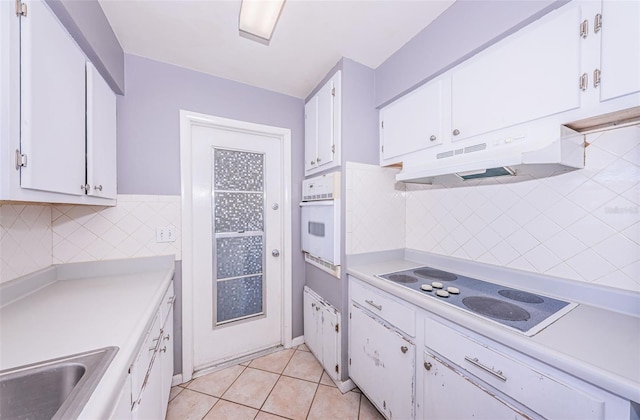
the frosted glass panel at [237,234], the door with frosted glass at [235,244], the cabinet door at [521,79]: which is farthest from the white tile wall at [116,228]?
the cabinet door at [521,79]

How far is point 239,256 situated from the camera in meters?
2.06

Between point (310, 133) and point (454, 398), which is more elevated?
point (310, 133)

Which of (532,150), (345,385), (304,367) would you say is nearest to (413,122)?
(532,150)

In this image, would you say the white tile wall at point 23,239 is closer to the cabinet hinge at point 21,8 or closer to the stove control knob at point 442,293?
the cabinet hinge at point 21,8

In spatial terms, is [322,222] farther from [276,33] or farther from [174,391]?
[174,391]

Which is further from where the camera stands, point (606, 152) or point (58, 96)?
point (606, 152)

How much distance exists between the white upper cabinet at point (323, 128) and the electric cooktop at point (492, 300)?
0.97 meters

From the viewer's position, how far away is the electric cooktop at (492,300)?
3.01ft

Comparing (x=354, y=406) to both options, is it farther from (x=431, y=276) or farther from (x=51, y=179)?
(x=51, y=179)

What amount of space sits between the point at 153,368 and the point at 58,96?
1.20 meters

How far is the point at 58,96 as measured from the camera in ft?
3.04

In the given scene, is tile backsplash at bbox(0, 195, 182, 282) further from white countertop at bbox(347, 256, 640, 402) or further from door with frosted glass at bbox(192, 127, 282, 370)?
white countertop at bbox(347, 256, 640, 402)

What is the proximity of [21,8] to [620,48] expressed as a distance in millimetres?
Answer: 1989

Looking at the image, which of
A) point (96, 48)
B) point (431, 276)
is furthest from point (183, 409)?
point (96, 48)
